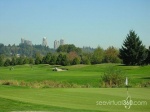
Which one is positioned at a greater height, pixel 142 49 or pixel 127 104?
pixel 142 49

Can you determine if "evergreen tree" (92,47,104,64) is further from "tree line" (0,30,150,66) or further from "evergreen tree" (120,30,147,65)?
"evergreen tree" (120,30,147,65)

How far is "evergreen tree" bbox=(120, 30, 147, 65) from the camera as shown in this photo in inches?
2717

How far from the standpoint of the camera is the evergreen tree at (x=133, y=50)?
69000 millimetres

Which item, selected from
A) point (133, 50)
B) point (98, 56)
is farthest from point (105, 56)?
point (133, 50)

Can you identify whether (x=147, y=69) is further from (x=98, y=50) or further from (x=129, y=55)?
(x=98, y=50)

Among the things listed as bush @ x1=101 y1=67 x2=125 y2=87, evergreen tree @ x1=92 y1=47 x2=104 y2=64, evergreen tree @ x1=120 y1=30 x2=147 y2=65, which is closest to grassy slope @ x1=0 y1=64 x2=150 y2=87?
bush @ x1=101 y1=67 x2=125 y2=87

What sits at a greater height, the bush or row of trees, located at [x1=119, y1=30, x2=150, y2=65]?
row of trees, located at [x1=119, y1=30, x2=150, y2=65]

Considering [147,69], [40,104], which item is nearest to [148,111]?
[40,104]

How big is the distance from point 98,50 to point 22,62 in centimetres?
3079

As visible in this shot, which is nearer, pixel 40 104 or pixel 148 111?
pixel 148 111

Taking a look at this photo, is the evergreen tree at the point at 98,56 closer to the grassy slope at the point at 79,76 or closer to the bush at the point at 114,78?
the grassy slope at the point at 79,76

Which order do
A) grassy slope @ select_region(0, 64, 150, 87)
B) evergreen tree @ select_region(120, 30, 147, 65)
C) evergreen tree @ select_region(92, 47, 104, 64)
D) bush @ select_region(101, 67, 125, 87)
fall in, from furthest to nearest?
evergreen tree @ select_region(92, 47, 104, 64) → evergreen tree @ select_region(120, 30, 147, 65) → grassy slope @ select_region(0, 64, 150, 87) → bush @ select_region(101, 67, 125, 87)

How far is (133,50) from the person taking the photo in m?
69.0

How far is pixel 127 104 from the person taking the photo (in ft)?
42.7
